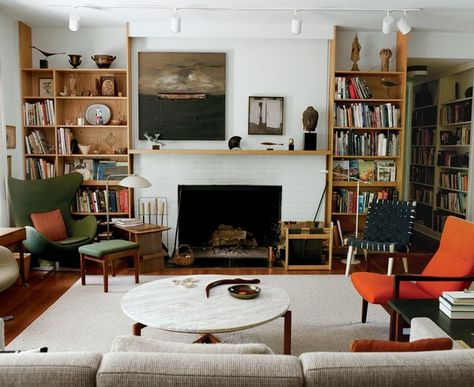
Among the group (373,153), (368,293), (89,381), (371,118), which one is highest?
(371,118)

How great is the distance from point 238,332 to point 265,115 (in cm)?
304

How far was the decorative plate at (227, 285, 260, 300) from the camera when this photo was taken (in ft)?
10.6

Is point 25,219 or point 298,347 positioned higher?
point 25,219

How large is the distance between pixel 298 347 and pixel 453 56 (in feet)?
14.6

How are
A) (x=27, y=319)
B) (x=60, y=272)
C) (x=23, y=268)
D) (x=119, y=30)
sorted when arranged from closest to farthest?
(x=27, y=319) → (x=23, y=268) → (x=60, y=272) → (x=119, y=30)

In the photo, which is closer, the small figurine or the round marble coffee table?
the round marble coffee table

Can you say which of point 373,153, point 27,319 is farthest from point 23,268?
point 373,153

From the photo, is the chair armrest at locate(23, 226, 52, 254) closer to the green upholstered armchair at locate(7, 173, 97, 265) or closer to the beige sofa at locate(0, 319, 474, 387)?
the green upholstered armchair at locate(7, 173, 97, 265)

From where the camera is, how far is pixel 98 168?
5.95m

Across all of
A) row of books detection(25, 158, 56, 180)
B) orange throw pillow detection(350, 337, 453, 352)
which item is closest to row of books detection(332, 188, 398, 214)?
row of books detection(25, 158, 56, 180)

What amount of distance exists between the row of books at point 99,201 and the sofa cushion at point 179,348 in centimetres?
433

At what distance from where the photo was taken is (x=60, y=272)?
533cm

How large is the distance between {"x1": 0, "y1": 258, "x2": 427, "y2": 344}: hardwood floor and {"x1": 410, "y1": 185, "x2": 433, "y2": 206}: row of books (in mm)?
1891

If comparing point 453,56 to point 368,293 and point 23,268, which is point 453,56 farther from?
point 23,268
